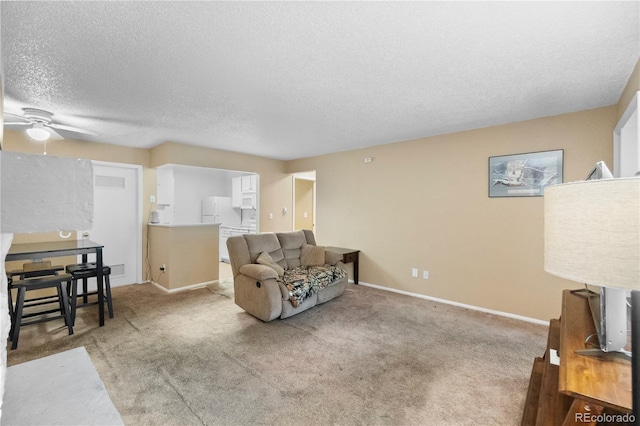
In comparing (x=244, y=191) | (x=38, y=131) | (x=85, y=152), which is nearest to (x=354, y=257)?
(x=244, y=191)

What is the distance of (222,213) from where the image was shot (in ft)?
22.1

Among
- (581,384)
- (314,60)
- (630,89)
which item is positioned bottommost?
(581,384)

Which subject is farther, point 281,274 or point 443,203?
point 443,203

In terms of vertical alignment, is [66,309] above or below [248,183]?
below

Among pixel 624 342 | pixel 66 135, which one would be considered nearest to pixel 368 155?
pixel 624 342

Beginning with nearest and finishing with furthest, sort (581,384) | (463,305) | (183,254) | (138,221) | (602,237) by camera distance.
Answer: (602,237) < (581,384) < (463,305) < (183,254) < (138,221)

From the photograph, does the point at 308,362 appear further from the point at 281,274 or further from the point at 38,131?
the point at 38,131

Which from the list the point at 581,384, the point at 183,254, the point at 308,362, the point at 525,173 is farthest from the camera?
the point at 183,254

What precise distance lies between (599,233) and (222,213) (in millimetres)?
6724

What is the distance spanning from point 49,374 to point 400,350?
249 centimetres

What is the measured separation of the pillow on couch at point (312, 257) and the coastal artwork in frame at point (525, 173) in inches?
96.0

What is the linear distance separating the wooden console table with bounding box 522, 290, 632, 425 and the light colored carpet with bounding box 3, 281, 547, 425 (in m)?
0.72

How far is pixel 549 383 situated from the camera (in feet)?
4.43

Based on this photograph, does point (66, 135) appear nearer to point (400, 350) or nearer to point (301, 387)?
point (301, 387)
